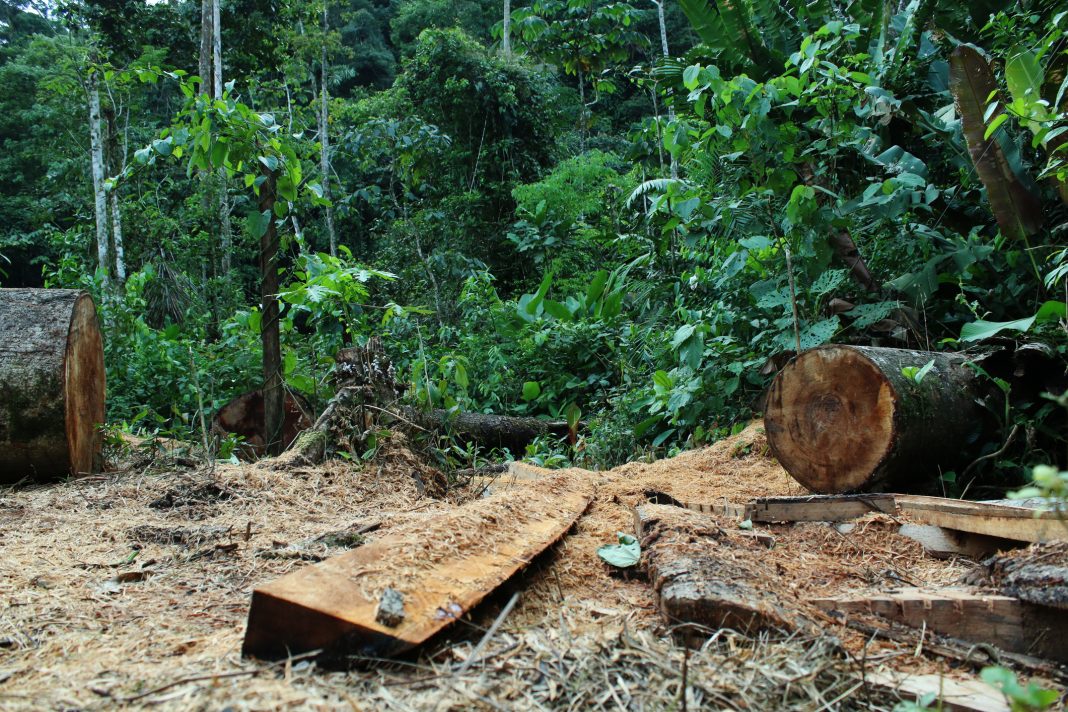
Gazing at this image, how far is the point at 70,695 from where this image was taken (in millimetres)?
1384

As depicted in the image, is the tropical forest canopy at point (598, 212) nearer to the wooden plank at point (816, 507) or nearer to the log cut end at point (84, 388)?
the log cut end at point (84, 388)

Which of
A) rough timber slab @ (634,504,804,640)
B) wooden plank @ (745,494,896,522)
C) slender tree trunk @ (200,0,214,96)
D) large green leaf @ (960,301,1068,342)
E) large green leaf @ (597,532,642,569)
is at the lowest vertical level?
wooden plank @ (745,494,896,522)

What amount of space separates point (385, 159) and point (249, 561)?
53.5 feet

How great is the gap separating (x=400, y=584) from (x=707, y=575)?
2.46ft

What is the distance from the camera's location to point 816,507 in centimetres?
284

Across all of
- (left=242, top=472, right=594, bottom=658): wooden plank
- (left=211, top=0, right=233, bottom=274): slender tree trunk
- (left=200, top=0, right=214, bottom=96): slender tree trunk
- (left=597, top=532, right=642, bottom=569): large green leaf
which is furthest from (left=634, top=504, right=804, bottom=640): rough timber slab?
(left=200, top=0, right=214, bottom=96): slender tree trunk

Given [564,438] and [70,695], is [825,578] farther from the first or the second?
[564,438]

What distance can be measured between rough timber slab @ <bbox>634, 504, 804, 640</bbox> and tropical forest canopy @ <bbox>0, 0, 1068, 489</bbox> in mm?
1618

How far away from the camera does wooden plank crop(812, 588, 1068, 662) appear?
1744 mm

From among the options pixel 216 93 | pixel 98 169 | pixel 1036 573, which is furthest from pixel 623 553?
pixel 216 93

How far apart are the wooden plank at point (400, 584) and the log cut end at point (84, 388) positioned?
9.30 feet

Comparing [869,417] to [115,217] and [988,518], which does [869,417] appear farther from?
[115,217]

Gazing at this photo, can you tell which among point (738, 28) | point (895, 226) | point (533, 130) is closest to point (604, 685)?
point (895, 226)

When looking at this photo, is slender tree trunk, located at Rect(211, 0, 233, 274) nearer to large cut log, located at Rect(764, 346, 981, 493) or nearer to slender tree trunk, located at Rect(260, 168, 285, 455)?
slender tree trunk, located at Rect(260, 168, 285, 455)
